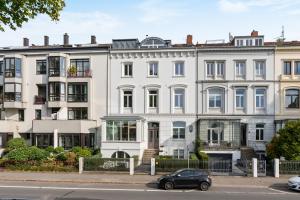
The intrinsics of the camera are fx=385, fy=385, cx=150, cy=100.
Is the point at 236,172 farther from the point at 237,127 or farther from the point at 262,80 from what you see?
the point at 262,80

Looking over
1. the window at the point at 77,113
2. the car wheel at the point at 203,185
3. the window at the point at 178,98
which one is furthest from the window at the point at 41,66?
the car wheel at the point at 203,185

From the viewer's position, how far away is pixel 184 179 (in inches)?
1042

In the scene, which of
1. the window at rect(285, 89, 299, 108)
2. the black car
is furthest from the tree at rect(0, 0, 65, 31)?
the window at rect(285, 89, 299, 108)

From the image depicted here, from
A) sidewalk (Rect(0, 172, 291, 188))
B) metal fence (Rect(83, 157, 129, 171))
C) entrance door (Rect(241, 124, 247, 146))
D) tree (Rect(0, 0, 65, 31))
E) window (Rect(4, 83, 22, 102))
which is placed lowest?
sidewalk (Rect(0, 172, 291, 188))

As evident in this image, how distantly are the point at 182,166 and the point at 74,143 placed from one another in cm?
1476

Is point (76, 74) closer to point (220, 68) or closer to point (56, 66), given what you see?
point (56, 66)

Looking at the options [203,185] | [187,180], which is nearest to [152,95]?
[187,180]

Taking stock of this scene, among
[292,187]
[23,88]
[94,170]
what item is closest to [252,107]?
[292,187]

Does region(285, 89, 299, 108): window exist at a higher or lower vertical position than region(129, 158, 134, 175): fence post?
higher

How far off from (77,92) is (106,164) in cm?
1312

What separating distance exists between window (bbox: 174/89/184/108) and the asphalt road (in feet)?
51.7

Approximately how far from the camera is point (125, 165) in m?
33.1

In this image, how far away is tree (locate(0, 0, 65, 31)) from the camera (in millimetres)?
11406

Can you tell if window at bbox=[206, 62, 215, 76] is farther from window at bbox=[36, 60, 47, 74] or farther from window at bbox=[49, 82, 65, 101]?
window at bbox=[36, 60, 47, 74]
